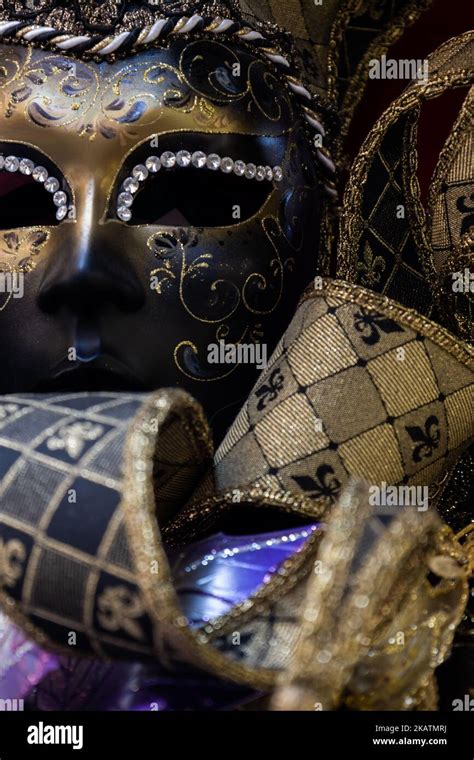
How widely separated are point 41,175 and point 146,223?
0.11m

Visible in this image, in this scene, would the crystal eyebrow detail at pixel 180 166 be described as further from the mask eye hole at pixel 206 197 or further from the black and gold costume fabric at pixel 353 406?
the black and gold costume fabric at pixel 353 406

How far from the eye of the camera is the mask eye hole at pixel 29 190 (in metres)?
1.03

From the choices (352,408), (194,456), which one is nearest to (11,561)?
(194,456)

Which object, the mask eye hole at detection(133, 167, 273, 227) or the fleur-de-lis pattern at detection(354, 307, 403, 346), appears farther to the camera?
the mask eye hole at detection(133, 167, 273, 227)

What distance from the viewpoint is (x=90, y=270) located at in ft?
3.21

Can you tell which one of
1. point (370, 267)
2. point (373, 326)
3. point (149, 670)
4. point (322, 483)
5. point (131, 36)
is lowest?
point (149, 670)

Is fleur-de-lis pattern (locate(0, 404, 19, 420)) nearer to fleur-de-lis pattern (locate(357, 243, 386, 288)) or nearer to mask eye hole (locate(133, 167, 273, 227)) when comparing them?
mask eye hole (locate(133, 167, 273, 227))

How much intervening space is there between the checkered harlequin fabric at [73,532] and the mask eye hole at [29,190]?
32 centimetres

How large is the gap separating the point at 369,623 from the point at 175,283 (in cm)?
43

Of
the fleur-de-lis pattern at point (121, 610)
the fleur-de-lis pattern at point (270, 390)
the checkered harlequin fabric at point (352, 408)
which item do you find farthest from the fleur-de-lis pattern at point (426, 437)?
the fleur-de-lis pattern at point (121, 610)

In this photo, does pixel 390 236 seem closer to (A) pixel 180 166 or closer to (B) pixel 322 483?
(A) pixel 180 166

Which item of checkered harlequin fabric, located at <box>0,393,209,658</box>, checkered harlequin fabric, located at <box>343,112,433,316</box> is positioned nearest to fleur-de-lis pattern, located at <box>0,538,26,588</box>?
checkered harlequin fabric, located at <box>0,393,209,658</box>

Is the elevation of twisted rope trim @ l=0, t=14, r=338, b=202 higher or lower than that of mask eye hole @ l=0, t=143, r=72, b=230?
higher

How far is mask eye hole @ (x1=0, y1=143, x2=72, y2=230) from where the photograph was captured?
3.37 feet
